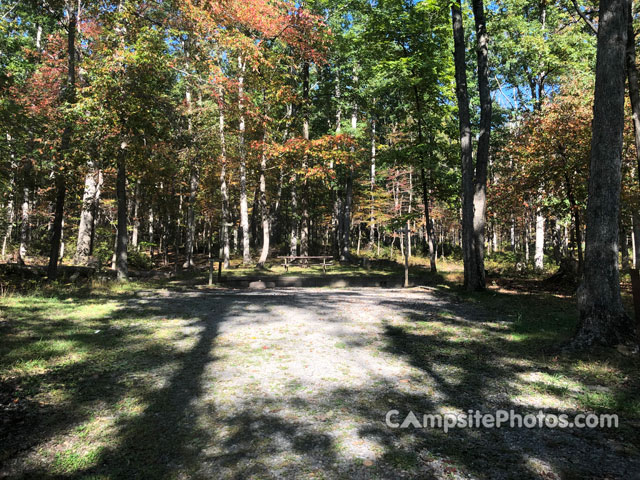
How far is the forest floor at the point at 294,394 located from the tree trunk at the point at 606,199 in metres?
0.55

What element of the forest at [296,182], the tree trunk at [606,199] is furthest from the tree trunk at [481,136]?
the tree trunk at [606,199]

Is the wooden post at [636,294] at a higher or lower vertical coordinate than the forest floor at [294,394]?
higher

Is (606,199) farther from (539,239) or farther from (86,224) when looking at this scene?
(86,224)

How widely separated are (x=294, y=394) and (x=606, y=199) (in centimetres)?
563

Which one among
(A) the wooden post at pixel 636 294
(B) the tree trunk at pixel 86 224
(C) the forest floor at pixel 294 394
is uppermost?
(B) the tree trunk at pixel 86 224

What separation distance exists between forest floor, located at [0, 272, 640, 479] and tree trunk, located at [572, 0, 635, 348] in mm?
550

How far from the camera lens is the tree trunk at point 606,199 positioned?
5691 mm

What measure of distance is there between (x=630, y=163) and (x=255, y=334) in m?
15.7

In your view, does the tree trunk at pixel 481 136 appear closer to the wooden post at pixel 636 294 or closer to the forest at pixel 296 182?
the forest at pixel 296 182

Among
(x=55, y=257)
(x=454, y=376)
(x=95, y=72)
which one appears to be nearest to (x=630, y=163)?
(x=454, y=376)

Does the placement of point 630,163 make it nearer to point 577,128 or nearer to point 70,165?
point 577,128

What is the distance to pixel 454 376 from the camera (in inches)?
200

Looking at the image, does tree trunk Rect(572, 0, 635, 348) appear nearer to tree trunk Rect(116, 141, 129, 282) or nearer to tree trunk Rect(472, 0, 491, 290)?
tree trunk Rect(472, 0, 491, 290)

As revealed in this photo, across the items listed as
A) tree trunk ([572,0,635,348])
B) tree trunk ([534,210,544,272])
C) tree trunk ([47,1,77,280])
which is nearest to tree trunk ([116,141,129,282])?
tree trunk ([47,1,77,280])
